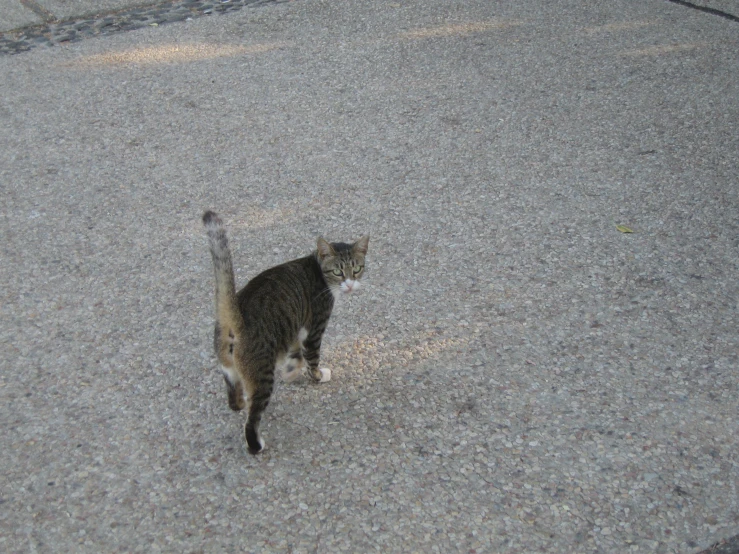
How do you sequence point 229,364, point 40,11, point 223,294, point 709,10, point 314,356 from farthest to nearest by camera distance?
point 40,11 < point 709,10 < point 314,356 < point 229,364 < point 223,294

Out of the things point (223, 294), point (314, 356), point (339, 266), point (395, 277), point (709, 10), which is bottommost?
point (395, 277)

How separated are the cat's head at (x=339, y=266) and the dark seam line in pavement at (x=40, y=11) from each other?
199 inches

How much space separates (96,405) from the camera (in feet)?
11.8

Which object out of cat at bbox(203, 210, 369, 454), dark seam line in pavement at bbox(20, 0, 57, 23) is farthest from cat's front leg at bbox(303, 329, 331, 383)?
dark seam line in pavement at bbox(20, 0, 57, 23)

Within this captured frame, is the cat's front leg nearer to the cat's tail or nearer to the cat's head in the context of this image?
the cat's head

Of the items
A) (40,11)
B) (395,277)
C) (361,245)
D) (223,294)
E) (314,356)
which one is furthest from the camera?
(40,11)

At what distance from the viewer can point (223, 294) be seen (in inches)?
126

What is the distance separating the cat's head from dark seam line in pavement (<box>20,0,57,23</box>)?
5.06 m

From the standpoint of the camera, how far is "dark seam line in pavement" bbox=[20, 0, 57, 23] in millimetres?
7523

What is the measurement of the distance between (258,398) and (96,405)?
79 cm

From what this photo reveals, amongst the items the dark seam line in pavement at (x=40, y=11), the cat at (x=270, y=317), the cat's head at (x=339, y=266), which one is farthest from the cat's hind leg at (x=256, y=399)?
the dark seam line in pavement at (x=40, y=11)

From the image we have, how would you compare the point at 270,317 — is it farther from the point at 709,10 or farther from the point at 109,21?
the point at 709,10

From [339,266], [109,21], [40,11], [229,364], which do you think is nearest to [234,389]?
[229,364]

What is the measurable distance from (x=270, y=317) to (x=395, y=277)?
1167 mm
